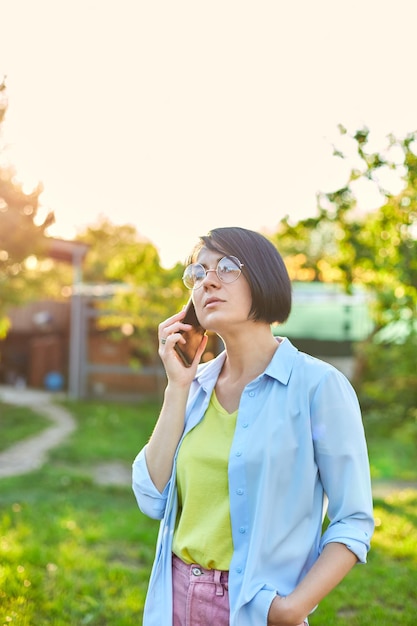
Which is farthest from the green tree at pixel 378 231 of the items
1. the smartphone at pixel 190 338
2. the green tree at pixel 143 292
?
the green tree at pixel 143 292

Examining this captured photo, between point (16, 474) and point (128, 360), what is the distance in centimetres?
796

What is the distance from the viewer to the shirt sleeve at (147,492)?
6.79 ft

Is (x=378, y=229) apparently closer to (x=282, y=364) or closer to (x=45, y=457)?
(x=282, y=364)

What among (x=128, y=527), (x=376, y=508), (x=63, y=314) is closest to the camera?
(x=128, y=527)

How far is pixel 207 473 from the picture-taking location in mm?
1913

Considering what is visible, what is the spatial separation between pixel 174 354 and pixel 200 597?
677 millimetres

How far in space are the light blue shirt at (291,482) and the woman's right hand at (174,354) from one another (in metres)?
0.28

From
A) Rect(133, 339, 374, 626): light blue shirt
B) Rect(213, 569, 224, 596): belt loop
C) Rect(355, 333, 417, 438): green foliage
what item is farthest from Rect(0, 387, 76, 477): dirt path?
Result: Rect(133, 339, 374, 626): light blue shirt

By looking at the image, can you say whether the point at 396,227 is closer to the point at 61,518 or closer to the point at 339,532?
the point at 339,532

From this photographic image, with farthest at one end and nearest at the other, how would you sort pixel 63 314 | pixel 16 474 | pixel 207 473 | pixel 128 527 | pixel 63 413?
pixel 63 314 < pixel 63 413 < pixel 16 474 < pixel 128 527 < pixel 207 473

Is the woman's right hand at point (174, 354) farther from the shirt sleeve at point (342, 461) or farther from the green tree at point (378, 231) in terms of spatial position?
the green tree at point (378, 231)

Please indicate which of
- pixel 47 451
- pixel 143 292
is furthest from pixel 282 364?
pixel 143 292

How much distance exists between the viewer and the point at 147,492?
6.82ft

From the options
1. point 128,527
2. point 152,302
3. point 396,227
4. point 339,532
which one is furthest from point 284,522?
point 152,302
